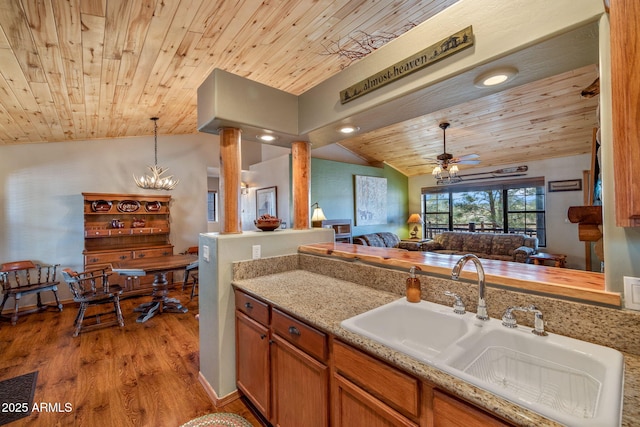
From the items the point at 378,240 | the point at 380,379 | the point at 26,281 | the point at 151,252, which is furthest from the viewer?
the point at 378,240

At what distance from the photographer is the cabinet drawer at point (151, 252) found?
482cm

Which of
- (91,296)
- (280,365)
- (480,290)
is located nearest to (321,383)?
(280,365)

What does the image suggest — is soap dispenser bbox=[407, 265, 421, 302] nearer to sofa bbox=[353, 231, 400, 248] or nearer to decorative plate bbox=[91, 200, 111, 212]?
sofa bbox=[353, 231, 400, 248]

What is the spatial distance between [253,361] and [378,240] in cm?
492

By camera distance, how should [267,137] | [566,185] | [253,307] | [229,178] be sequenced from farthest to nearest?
1. [566,185]
2. [267,137]
3. [229,178]
4. [253,307]

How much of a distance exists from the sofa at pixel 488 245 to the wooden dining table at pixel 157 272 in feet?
17.2

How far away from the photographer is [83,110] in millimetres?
3172

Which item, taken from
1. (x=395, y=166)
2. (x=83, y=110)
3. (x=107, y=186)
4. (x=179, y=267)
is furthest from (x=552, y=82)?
(x=107, y=186)

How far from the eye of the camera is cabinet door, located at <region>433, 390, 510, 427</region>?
756 millimetres

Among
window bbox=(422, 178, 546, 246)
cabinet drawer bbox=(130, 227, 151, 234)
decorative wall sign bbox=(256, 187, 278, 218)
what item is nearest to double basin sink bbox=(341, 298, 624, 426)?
decorative wall sign bbox=(256, 187, 278, 218)

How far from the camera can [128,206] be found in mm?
5043

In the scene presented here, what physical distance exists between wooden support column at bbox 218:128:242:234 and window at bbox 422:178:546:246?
638cm

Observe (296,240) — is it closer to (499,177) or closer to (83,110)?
(83,110)

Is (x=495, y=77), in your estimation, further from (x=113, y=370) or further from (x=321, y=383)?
(x=113, y=370)
